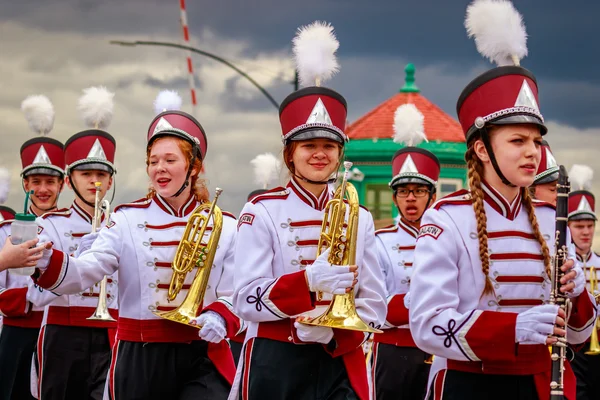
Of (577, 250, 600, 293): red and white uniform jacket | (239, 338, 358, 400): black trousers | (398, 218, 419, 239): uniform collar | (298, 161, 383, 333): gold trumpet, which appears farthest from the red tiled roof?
(239, 338, 358, 400): black trousers

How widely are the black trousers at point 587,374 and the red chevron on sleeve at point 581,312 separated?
19.3 feet

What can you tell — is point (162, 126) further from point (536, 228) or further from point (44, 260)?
point (536, 228)

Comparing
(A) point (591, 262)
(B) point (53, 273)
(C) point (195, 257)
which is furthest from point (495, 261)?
(A) point (591, 262)

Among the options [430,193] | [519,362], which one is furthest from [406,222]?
[519,362]

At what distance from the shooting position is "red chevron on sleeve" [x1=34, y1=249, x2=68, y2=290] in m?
6.87

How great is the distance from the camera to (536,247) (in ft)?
19.0

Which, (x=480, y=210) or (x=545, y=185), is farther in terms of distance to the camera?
(x=545, y=185)

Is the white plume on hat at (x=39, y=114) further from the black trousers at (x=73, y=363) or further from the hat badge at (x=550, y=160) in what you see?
the hat badge at (x=550, y=160)

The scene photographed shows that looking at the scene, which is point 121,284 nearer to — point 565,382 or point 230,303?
point 230,303

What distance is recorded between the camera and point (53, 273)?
6883 mm

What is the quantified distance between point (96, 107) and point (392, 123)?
16.7 m

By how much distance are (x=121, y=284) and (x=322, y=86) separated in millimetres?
1848

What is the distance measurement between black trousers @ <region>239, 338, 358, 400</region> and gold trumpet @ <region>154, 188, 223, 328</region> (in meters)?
0.90

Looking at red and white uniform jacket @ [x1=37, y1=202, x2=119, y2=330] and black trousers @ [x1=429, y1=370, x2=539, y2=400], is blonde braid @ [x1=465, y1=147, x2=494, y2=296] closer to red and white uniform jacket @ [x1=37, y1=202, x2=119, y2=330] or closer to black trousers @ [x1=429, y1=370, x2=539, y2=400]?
black trousers @ [x1=429, y1=370, x2=539, y2=400]
